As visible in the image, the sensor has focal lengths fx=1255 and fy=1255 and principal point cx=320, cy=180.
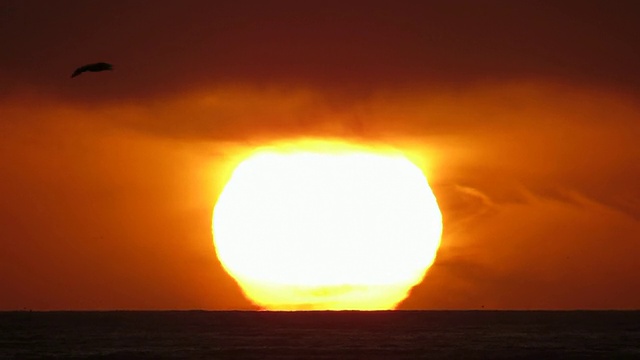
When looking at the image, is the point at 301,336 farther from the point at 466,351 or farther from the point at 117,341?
the point at 466,351

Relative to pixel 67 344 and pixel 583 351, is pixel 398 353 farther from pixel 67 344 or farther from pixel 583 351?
pixel 67 344

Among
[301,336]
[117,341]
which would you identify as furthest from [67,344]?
[301,336]

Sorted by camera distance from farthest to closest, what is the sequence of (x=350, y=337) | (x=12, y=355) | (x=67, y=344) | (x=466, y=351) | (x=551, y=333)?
(x=551, y=333) < (x=350, y=337) < (x=67, y=344) < (x=466, y=351) < (x=12, y=355)

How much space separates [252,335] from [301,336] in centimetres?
553

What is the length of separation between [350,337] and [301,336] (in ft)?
16.6

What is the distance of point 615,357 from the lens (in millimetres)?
90438

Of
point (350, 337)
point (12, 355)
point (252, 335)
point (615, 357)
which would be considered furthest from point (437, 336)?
point (12, 355)

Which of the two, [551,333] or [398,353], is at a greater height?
[551,333]

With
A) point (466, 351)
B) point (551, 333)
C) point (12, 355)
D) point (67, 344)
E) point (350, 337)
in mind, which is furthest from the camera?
point (551, 333)

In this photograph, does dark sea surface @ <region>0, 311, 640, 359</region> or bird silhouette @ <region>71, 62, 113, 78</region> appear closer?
bird silhouette @ <region>71, 62, 113, 78</region>

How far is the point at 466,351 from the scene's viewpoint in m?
97.2

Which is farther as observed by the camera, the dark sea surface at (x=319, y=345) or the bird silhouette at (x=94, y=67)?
the dark sea surface at (x=319, y=345)

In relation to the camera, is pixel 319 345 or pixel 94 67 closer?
pixel 94 67

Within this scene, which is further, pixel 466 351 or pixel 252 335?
pixel 252 335
